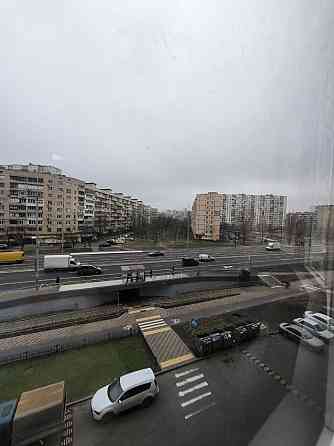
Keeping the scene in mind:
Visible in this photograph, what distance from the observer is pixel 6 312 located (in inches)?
141

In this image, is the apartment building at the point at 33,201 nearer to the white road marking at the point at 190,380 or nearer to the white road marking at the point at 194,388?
the white road marking at the point at 190,380

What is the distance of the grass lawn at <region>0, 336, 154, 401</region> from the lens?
79.2 inches

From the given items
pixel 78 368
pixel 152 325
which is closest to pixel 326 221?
pixel 78 368

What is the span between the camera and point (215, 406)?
1.71m

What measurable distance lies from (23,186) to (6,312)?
9.74 metres

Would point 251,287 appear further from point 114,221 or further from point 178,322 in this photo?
point 114,221

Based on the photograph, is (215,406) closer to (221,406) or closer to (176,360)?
(221,406)

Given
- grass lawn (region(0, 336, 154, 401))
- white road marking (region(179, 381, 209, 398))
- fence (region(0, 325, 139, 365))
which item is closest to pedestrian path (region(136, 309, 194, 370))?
grass lawn (region(0, 336, 154, 401))

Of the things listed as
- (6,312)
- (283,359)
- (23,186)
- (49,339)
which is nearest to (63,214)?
(23,186)

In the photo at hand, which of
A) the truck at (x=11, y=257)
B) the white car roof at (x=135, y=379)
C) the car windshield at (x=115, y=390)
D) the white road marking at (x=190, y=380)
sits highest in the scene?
the truck at (x=11, y=257)

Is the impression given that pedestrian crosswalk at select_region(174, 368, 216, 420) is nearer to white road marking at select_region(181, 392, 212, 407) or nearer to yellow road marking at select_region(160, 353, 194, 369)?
white road marking at select_region(181, 392, 212, 407)

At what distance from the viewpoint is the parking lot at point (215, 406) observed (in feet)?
4.25

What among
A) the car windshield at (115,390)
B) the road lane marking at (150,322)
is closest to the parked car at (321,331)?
the car windshield at (115,390)

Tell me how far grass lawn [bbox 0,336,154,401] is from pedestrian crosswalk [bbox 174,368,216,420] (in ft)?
1.44
